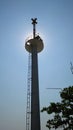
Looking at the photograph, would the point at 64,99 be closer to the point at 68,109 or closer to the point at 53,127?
the point at 68,109

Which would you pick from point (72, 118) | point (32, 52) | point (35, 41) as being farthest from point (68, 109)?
point (35, 41)

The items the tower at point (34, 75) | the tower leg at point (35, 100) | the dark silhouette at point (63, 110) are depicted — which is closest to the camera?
the dark silhouette at point (63, 110)

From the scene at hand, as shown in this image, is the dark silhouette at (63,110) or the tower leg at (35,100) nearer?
the dark silhouette at (63,110)

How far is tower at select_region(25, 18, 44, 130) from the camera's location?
21359 mm

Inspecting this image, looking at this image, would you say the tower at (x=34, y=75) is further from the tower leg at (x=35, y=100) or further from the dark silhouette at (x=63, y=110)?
the dark silhouette at (x=63, y=110)

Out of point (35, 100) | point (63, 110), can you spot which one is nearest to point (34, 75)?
point (35, 100)

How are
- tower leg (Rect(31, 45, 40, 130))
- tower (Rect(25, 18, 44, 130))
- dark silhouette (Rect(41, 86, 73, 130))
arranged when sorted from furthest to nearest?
1. tower (Rect(25, 18, 44, 130))
2. tower leg (Rect(31, 45, 40, 130))
3. dark silhouette (Rect(41, 86, 73, 130))

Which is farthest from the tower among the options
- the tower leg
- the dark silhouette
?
the dark silhouette

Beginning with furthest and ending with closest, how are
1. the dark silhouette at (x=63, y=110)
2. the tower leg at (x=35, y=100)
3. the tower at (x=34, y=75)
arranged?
1. the tower at (x=34, y=75)
2. the tower leg at (x=35, y=100)
3. the dark silhouette at (x=63, y=110)

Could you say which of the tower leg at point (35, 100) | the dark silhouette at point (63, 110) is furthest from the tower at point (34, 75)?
the dark silhouette at point (63, 110)

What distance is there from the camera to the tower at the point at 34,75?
21359 mm

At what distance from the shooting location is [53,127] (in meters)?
16.2

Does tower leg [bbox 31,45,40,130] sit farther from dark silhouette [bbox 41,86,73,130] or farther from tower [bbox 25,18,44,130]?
dark silhouette [bbox 41,86,73,130]

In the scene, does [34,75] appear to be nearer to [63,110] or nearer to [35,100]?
[35,100]
